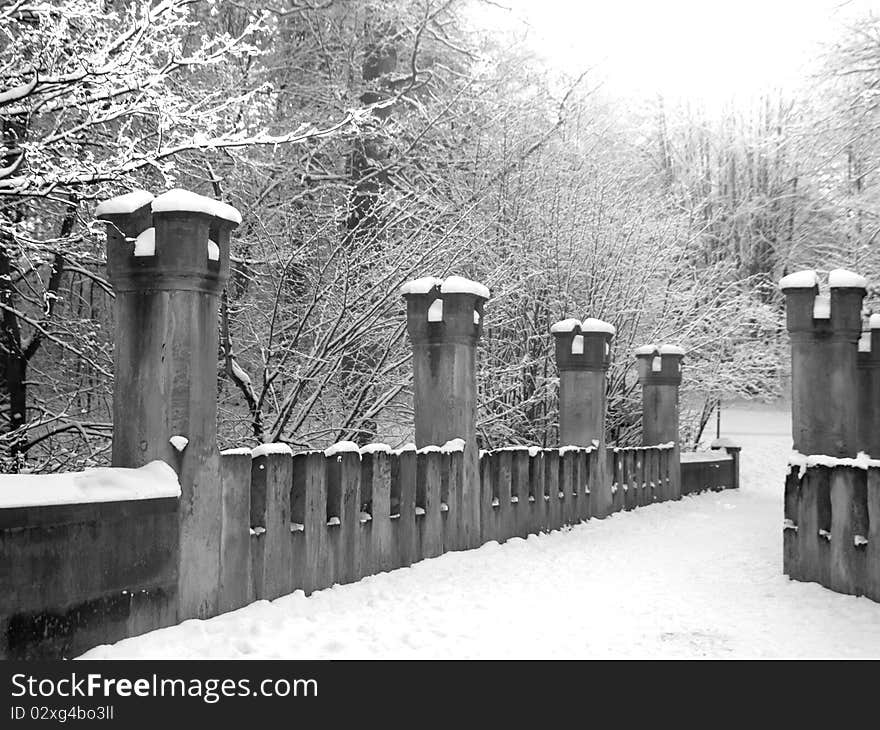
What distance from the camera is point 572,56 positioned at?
20844mm

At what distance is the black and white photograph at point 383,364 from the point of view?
5.70m

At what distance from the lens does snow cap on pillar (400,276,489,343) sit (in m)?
9.57

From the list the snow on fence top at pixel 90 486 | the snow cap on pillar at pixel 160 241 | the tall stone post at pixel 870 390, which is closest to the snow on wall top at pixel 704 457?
the tall stone post at pixel 870 390

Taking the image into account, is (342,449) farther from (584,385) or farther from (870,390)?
(870,390)

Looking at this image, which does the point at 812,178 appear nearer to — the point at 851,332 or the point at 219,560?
the point at 851,332

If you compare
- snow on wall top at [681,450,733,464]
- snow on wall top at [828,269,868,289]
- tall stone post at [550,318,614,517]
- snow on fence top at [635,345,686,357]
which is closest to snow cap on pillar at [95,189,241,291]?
tall stone post at [550,318,614,517]

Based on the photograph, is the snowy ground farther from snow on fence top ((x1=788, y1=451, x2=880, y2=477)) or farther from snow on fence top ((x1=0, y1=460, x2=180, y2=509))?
snow on fence top ((x1=788, y1=451, x2=880, y2=477))

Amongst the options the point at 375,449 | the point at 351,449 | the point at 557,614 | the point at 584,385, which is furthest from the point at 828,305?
the point at 351,449

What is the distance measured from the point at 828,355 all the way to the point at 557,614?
23.9ft

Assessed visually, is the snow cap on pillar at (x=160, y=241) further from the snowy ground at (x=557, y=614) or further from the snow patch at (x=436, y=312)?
the snow patch at (x=436, y=312)

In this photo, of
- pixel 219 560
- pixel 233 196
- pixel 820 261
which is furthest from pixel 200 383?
pixel 820 261

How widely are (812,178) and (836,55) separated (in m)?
6.32

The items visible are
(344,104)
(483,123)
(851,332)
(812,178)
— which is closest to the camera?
(851,332)

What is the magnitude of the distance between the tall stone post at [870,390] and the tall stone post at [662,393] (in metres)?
3.30
